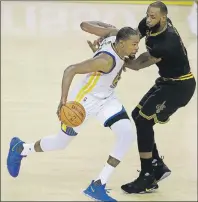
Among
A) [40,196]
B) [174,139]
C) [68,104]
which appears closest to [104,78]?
[68,104]

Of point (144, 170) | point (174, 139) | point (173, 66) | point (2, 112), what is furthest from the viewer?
point (2, 112)

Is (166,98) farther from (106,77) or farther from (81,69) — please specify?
(81,69)

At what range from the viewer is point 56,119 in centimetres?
1041

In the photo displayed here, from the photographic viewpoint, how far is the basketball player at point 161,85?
237 inches

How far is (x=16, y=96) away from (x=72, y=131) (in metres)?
5.39

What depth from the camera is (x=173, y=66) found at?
6.40m

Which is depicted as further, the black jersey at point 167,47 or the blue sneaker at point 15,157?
the blue sneaker at point 15,157

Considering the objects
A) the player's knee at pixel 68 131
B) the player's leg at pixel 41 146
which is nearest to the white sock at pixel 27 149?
the player's leg at pixel 41 146

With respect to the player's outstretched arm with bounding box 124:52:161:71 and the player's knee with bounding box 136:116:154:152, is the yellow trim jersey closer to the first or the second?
the player's outstretched arm with bounding box 124:52:161:71

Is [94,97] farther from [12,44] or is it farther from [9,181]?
[12,44]

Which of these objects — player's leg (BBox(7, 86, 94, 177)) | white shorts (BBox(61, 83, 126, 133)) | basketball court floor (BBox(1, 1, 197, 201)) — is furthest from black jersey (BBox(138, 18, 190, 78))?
basketball court floor (BBox(1, 1, 197, 201))

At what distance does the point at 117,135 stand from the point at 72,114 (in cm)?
89

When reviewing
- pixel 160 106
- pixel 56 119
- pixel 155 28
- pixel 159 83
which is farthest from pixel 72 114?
pixel 56 119

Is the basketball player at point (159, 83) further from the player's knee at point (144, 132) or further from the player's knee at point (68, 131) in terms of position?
the player's knee at point (68, 131)
